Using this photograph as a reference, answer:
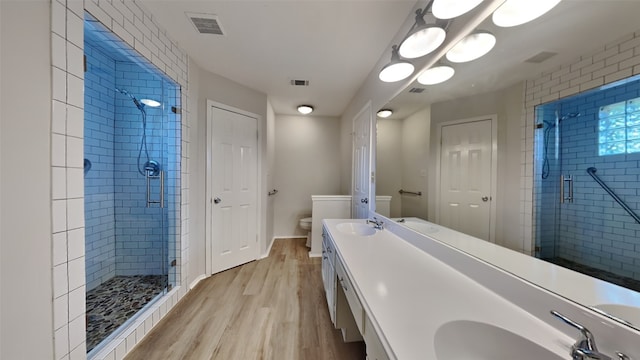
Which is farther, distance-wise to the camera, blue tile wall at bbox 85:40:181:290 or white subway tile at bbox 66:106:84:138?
blue tile wall at bbox 85:40:181:290

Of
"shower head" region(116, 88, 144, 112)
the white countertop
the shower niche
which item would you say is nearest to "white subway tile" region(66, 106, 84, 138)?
the shower niche

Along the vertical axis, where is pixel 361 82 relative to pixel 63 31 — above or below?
above

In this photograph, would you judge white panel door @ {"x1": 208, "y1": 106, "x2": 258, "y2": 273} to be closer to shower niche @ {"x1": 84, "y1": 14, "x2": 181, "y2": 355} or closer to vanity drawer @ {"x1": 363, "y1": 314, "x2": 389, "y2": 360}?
shower niche @ {"x1": 84, "y1": 14, "x2": 181, "y2": 355}

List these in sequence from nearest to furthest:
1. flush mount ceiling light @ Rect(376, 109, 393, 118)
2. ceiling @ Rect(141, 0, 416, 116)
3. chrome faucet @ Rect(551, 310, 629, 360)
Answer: chrome faucet @ Rect(551, 310, 629, 360), ceiling @ Rect(141, 0, 416, 116), flush mount ceiling light @ Rect(376, 109, 393, 118)

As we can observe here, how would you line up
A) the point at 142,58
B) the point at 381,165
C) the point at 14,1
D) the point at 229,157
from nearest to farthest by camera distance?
the point at 14,1
the point at 142,58
the point at 381,165
the point at 229,157

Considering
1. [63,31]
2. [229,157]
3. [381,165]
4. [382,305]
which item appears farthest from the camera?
[229,157]

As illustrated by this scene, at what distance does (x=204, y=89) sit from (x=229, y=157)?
842 mm

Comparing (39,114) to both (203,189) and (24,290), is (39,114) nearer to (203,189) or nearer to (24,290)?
(24,290)

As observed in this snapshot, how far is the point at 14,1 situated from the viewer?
904 mm

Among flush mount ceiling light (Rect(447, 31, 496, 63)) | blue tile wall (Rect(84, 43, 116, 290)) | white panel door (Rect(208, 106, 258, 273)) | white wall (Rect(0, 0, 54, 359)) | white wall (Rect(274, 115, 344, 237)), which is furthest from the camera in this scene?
white wall (Rect(274, 115, 344, 237))

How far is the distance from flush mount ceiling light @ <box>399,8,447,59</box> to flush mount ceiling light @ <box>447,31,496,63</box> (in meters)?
0.10

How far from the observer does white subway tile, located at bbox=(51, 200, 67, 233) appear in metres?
1.05

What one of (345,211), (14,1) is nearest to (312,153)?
(345,211)

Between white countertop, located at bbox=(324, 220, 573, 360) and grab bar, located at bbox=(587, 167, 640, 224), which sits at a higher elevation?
grab bar, located at bbox=(587, 167, 640, 224)
